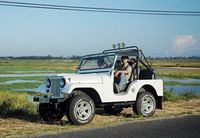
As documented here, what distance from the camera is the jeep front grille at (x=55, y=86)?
1103cm

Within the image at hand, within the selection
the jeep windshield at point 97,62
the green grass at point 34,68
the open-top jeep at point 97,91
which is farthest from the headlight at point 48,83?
the green grass at point 34,68

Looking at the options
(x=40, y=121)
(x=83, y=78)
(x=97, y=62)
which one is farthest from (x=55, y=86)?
(x=97, y=62)

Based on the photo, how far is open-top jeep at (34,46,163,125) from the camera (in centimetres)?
1095

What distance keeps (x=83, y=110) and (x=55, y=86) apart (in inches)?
40.1

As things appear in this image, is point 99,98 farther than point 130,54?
No

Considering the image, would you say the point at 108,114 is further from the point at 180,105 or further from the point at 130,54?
the point at 180,105

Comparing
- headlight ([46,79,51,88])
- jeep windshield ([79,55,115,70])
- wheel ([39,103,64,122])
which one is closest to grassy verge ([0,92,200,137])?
wheel ([39,103,64,122])

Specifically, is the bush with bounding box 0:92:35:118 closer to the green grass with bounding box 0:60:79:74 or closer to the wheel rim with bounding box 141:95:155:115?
the wheel rim with bounding box 141:95:155:115

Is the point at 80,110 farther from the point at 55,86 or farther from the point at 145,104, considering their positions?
the point at 145,104

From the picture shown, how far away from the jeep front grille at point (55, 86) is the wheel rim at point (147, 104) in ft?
9.56

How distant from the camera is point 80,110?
11.0 m

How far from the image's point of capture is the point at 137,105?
40.9 ft

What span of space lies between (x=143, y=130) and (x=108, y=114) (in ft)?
12.6

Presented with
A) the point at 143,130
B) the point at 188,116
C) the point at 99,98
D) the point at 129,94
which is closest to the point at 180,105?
the point at 188,116
